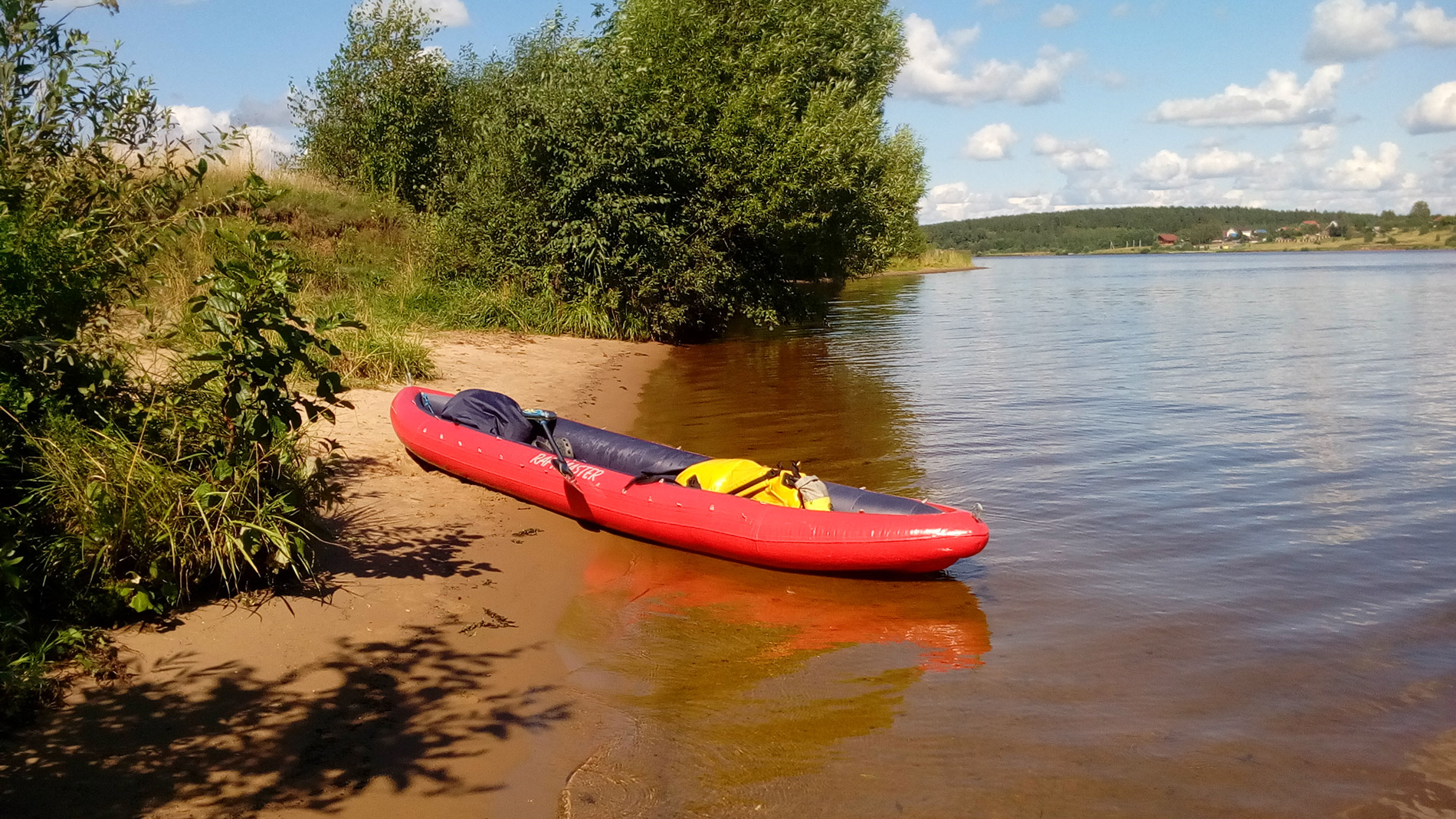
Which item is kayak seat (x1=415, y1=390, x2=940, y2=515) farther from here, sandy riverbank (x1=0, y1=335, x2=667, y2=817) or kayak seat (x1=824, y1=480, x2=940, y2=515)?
sandy riverbank (x1=0, y1=335, x2=667, y2=817)

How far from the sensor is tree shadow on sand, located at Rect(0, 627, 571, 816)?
12.5ft

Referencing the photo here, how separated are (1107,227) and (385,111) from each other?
143917 millimetres

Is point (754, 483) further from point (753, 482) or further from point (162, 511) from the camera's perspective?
point (162, 511)

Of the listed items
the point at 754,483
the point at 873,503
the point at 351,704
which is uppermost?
the point at 754,483

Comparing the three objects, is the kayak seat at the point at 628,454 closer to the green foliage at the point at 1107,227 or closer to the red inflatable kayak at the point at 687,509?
the red inflatable kayak at the point at 687,509

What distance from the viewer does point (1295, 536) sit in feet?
26.0

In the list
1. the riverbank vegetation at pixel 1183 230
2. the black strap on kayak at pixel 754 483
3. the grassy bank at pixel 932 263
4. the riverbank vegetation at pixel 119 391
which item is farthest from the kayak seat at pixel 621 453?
the riverbank vegetation at pixel 1183 230

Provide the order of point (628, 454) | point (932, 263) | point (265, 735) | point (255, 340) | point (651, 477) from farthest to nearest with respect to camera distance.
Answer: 1. point (932, 263)
2. point (628, 454)
3. point (651, 477)
4. point (255, 340)
5. point (265, 735)

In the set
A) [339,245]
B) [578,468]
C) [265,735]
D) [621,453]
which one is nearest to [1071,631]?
[578,468]

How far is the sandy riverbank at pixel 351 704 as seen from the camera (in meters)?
3.90

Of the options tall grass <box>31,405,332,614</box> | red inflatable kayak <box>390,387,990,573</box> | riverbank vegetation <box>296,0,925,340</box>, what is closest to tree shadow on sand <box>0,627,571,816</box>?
tall grass <box>31,405,332,614</box>

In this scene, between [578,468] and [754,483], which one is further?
[578,468]

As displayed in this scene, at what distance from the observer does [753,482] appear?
767 centimetres

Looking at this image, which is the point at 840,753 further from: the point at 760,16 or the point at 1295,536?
the point at 760,16
